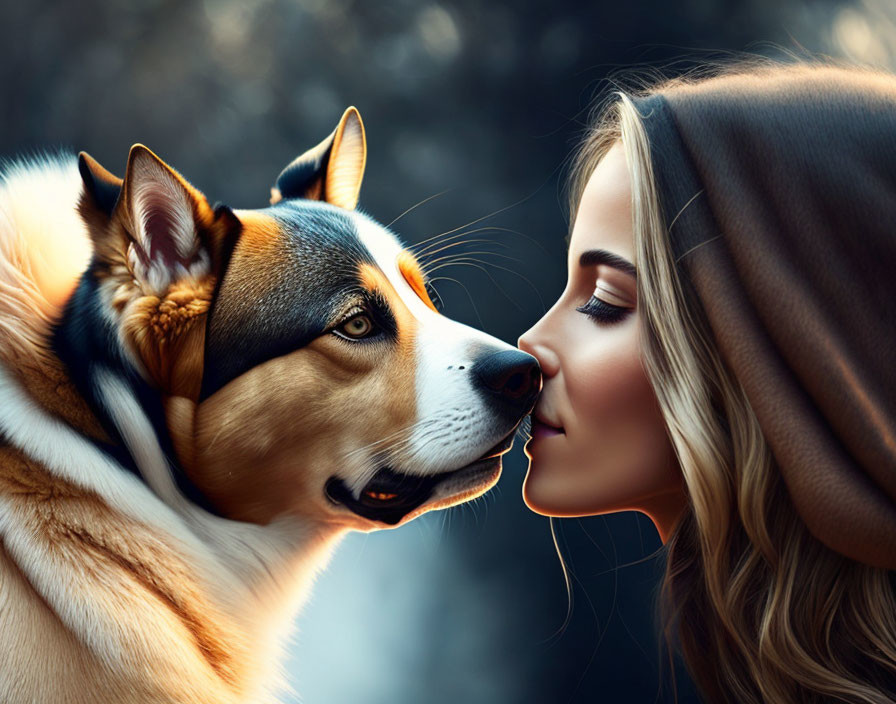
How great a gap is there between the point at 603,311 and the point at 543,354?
105 millimetres

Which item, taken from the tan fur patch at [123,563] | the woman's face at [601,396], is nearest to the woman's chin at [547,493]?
→ the woman's face at [601,396]

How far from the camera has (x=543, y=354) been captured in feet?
3.90

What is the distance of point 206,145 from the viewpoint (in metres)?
2.24

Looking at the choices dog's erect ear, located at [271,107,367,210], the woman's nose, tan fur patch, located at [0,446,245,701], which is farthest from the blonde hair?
tan fur patch, located at [0,446,245,701]

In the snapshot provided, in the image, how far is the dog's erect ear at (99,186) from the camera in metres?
1.04

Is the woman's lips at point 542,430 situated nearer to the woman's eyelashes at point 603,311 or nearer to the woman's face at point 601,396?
the woman's face at point 601,396

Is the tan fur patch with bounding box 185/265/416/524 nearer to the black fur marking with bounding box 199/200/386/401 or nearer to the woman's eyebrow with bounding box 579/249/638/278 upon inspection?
the black fur marking with bounding box 199/200/386/401

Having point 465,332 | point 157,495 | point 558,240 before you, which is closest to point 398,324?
point 465,332

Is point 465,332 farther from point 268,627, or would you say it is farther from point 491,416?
point 268,627

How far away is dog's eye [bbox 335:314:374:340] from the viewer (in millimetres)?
1140

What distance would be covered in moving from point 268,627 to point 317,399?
34cm

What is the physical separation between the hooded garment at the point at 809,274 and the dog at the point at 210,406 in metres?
0.29

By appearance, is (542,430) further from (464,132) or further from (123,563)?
(464,132)

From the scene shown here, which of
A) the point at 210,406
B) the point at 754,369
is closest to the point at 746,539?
the point at 754,369
